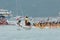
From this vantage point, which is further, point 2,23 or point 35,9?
point 35,9

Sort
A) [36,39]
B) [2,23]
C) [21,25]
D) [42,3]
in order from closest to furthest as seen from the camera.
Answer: [36,39] → [21,25] → [2,23] → [42,3]

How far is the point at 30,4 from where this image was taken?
42.0 meters

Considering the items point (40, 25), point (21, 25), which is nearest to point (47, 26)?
point (40, 25)

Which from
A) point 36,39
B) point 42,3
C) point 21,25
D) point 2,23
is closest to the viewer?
point 36,39

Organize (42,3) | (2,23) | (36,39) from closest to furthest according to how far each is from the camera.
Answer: (36,39) → (2,23) → (42,3)

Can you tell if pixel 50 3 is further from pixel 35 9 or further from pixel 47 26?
pixel 47 26

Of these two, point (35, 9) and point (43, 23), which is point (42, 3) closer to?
point (35, 9)

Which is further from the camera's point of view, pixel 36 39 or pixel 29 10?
pixel 29 10

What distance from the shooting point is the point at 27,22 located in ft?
62.8

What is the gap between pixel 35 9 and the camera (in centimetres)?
4331

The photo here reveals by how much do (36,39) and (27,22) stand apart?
741cm

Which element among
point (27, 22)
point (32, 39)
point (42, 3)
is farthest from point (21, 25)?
point (42, 3)

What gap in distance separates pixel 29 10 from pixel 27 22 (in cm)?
2368

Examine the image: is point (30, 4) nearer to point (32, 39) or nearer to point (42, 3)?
point (42, 3)
